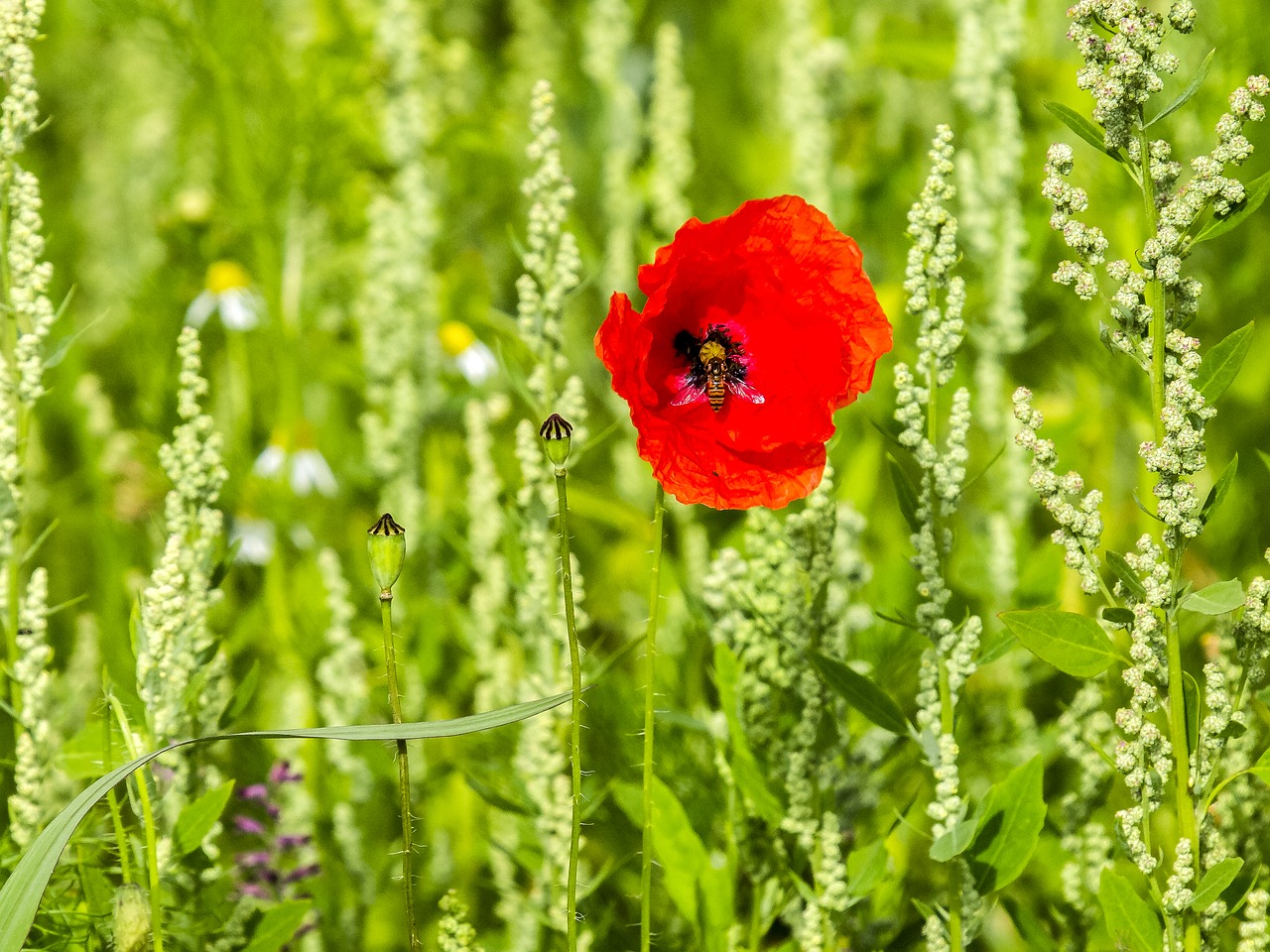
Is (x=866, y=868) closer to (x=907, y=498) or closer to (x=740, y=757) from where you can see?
(x=740, y=757)

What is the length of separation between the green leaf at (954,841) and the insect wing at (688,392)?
335 millimetres

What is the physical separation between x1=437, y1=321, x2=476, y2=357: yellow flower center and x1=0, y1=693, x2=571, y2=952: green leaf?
1178 mm

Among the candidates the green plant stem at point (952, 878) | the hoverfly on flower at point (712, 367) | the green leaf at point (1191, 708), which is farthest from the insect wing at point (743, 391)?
the green leaf at point (1191, 708)

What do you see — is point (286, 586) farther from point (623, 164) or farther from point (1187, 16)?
point (1187, 16)

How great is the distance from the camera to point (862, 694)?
874mm

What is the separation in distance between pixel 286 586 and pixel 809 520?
2.69ft

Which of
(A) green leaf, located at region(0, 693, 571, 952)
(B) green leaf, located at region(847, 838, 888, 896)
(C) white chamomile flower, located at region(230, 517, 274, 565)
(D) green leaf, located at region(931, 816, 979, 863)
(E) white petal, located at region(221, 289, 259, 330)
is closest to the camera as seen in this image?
(A) green leaf, located at region(0, 693, 571, 952)

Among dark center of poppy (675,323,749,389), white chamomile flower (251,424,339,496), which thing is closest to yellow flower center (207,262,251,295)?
white chamomile flower (251,424,339,496)

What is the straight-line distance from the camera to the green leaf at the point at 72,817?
2.30 feet

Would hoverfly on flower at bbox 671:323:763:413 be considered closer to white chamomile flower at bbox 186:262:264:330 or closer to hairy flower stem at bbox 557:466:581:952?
hairy flower stem at bbox 557:466:581:952

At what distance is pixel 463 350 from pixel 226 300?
337mm

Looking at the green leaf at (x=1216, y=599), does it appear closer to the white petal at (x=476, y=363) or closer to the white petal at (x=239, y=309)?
the white petal at (x=476, y=363)

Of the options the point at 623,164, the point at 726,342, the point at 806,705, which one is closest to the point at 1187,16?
the point at 726,342

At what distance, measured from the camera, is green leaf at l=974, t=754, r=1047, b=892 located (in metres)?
0.88
